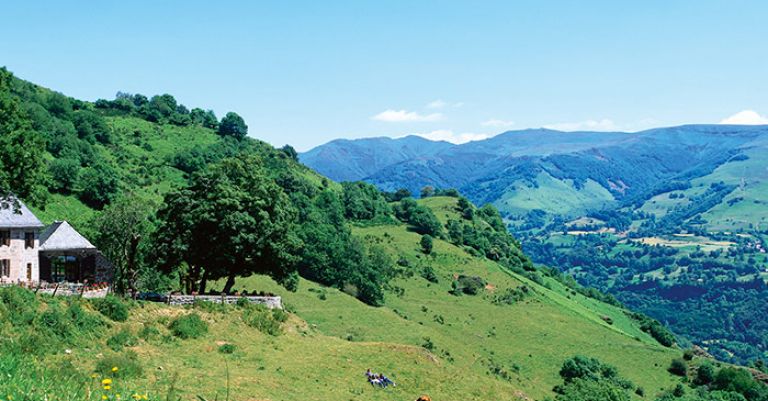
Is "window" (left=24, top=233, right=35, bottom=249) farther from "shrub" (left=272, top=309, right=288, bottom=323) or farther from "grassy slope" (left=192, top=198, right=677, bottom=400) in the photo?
"grassy slope" (left=192, top=198, right=677, bottom=400)

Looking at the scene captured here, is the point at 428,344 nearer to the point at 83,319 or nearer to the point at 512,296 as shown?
the point at 83,319

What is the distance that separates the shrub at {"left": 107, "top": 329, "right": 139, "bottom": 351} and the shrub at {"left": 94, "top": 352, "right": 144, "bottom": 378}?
286 centimetres

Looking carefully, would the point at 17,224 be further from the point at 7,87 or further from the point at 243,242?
the point at 243,242

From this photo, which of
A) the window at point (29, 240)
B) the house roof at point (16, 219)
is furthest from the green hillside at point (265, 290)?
the window at point (29, 240)

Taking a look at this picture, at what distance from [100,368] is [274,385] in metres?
8.73

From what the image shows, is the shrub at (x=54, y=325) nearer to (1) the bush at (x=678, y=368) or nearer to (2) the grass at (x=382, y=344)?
(2) the grass at (x=382, y=344)

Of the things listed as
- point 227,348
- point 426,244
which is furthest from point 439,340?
point 426,244

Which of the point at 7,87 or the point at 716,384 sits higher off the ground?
the point at 7,87

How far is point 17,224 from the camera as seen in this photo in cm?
4969

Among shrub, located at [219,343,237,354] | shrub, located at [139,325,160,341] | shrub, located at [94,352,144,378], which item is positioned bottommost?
shrub, located at [219,343,237,354]

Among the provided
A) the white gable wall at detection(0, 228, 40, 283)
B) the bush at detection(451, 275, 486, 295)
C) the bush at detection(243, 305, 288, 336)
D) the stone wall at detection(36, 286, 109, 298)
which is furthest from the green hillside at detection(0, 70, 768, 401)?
the white gable wall at detection(0, 228, 40, 283)

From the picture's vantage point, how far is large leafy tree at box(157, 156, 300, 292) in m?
52.8

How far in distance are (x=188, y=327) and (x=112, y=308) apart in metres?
4.34

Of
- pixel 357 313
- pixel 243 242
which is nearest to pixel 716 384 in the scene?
pixel 357 313
